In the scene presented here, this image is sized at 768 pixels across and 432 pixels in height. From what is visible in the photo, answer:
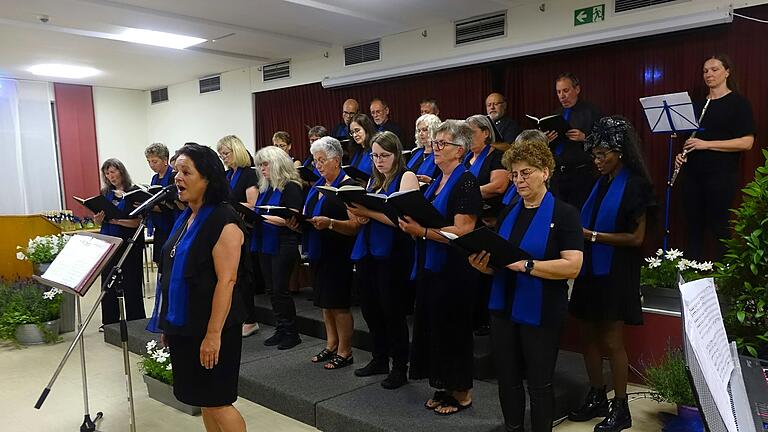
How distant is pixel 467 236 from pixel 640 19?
340cm

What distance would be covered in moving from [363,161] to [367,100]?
7.81 feet

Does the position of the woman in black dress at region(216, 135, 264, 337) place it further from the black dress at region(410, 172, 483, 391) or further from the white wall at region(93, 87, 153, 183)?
the white wall at region(93, 87, 153, 183)

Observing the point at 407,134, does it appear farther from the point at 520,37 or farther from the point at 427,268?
the point at 427,268

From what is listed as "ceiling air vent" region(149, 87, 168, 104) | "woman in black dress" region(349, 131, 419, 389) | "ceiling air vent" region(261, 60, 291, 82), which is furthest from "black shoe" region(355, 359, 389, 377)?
"ceiling air vent" region(149, 87, 168, 104)

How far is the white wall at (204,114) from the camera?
8391 millimetres

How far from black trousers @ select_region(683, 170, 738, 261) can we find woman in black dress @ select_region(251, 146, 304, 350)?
2838 mm

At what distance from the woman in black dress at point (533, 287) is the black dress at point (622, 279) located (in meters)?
0.61

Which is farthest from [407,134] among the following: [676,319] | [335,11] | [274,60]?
[676,319]

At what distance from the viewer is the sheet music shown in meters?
3.79

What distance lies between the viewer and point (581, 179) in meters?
4.16

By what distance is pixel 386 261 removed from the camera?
2994 mm

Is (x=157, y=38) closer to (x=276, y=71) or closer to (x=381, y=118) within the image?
(x=276, y=71)

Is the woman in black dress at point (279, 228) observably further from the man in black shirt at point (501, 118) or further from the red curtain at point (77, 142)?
the red curtain at point (77, 142)

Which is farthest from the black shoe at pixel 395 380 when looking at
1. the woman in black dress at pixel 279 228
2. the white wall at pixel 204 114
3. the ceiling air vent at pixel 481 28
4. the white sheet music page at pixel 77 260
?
the white wall at pixel 204 114
